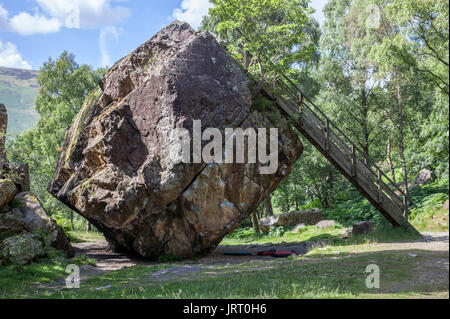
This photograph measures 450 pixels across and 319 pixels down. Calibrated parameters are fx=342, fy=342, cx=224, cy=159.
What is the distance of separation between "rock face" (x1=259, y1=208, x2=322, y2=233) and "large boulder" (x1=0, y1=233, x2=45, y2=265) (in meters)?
16.2

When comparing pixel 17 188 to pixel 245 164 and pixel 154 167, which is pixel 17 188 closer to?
pixel 154 167

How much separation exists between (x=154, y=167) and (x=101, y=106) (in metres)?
5.17

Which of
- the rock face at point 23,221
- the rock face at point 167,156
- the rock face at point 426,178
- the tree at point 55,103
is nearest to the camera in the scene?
the rock face at point 426,178

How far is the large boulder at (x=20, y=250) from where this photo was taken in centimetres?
1202

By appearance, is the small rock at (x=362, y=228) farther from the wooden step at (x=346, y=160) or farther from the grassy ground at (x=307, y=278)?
the grassy ground at (x=307, y=278)

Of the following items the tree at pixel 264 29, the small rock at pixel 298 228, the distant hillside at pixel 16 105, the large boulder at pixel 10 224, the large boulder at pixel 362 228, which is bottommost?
the small rock at pixel 298 228

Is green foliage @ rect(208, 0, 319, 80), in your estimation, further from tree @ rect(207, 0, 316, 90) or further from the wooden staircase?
the wooden staircase

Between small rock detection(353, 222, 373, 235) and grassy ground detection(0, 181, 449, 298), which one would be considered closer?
grassy ground detection(0, 181, 449, 298)

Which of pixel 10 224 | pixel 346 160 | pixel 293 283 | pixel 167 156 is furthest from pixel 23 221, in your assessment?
pixel 346 160

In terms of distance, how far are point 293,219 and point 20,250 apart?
58.9 ft

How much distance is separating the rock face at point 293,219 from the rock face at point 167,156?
31.0ft

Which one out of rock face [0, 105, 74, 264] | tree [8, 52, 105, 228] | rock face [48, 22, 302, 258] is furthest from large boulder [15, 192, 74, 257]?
tree [8, 52, 105, 228]

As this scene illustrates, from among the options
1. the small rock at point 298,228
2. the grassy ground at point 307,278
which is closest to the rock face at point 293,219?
the small rock at point 298,228

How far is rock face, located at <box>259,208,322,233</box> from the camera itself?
25141 millimetres
